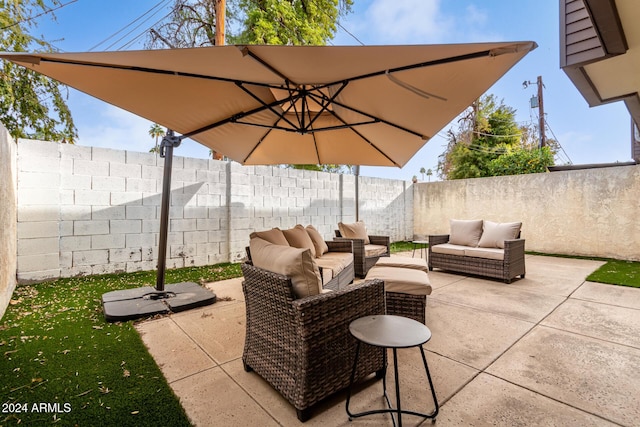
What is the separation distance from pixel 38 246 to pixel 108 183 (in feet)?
3.93

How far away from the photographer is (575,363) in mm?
2086

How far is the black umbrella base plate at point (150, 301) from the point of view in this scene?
2.85 m

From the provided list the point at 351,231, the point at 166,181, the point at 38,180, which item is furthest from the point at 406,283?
the point at 38,180

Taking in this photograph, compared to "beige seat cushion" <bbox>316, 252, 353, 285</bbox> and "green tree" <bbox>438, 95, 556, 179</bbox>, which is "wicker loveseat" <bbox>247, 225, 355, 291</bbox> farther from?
"green tree" <bbox>438, 95, 556, 179</bbox>

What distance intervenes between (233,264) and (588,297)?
541 centimetres

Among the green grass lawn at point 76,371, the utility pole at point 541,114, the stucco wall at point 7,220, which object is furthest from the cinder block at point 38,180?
the utility pole at point 541,114

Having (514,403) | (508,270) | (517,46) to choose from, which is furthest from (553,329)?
(517,46)

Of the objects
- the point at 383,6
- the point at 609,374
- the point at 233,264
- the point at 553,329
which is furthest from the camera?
the point at 383,6

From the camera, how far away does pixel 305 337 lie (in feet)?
5.03


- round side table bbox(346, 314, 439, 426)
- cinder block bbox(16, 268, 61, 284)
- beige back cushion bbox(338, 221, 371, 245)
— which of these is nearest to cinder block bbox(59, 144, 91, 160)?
cinder block bbox(16, 268, 61, 284)

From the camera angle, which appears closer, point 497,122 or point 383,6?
point 383,6

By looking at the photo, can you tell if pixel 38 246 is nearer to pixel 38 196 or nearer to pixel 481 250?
pixel 38 196

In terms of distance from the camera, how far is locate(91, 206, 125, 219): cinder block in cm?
431

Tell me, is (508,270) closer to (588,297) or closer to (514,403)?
(588,297)
